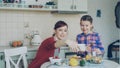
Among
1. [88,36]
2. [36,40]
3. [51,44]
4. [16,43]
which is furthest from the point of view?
[36,40]

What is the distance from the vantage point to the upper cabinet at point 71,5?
398 centimetres

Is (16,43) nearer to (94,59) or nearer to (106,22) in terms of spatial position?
(94,59)

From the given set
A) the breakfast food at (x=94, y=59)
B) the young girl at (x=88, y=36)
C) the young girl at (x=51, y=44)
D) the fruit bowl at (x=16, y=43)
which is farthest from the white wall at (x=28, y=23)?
the breakfast food at (x=94, y=59)

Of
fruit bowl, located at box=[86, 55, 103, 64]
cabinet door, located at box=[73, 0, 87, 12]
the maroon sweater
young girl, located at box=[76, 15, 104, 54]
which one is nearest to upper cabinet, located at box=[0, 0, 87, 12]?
cabinet door, located at box=[73, 0, 87, 12]

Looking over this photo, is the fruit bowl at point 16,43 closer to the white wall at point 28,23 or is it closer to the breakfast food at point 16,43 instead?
the breakfast food at point 16,43

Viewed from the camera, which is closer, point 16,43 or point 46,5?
point 16,43

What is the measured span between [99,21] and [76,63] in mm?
3850

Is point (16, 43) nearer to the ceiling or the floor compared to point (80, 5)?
nearer to the floor

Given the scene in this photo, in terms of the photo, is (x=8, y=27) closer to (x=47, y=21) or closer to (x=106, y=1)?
(x=47, y=21)

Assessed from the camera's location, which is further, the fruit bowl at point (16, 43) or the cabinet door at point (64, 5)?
the cabinet door at point (64, 5)

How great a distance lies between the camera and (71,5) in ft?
13.3

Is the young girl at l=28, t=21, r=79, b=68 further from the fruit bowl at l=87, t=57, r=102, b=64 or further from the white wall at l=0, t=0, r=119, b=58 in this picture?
the white wall at l=0, t=0, r=119, b=58

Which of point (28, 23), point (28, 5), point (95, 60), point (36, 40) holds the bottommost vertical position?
point (95, 60)

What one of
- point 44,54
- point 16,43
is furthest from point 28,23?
point 44,54
